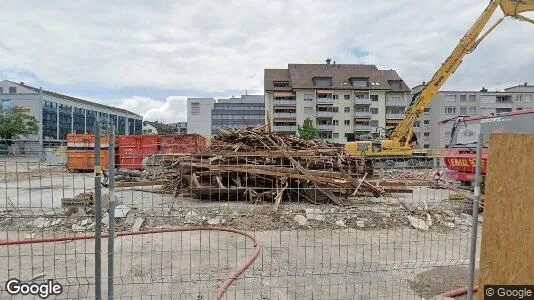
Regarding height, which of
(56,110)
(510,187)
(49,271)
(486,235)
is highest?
(56,110)

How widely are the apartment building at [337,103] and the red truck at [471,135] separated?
2067 inches

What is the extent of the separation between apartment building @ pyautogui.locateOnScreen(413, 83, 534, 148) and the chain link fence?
6782cm

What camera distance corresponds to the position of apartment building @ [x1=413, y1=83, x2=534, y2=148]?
71.6 m

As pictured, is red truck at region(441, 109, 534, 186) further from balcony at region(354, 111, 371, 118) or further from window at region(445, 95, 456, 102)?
window at region(445, 95, 456, 102)

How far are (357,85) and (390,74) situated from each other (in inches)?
311

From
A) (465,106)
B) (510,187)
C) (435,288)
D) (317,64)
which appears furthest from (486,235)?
(465,106)

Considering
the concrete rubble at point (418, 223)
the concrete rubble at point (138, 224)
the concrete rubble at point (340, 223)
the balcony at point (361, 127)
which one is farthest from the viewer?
the balcony at point (361, 127)

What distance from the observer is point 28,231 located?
727 cm

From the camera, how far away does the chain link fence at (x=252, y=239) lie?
4.50 m

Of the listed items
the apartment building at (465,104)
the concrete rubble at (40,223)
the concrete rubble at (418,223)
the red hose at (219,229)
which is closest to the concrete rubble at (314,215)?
the red hose at (219,229)

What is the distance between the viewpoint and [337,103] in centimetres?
6341

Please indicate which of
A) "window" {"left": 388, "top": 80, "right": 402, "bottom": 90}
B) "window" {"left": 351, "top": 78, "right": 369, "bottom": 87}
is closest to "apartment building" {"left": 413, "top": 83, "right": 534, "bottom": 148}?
"window" {"left": 388, "top": 80, "right": 402, "bottom": 90}

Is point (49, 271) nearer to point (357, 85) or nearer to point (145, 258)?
point (145, 258)

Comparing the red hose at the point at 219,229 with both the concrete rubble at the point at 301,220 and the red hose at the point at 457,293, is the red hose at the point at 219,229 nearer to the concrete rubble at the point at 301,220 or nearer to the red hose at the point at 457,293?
the concrete rubble at the point at 301,220
